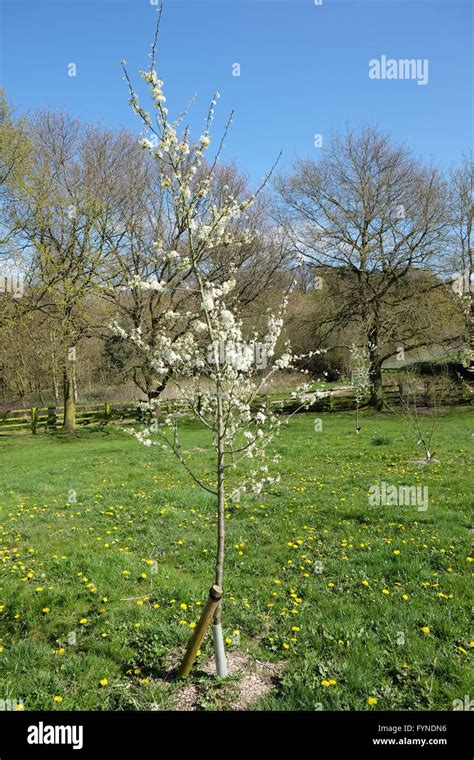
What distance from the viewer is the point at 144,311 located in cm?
2752

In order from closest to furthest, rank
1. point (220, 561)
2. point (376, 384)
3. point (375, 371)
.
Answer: point (220, 561) < point (375, 371) < point (376, 384)

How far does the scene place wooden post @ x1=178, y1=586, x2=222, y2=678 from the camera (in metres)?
3.72

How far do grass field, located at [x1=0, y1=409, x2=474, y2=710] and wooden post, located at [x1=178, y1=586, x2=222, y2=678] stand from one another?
0.68 ft

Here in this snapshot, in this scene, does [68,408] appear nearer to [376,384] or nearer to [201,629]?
[376,384]

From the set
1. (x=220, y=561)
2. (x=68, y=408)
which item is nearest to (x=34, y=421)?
(x=68, y=408)

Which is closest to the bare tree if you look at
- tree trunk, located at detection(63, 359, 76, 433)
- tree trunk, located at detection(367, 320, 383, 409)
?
tree trunk, located at detection(367, 320, 383, 409)

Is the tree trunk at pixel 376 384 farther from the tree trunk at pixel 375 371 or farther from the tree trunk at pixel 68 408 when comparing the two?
the tree trunk at pixel 68 408

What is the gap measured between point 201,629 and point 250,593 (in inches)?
76.1

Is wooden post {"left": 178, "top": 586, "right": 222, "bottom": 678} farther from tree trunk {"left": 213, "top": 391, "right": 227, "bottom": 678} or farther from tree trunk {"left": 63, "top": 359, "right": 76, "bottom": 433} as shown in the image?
tree trunk {"left": 63, "top": 359, "right": 76, "bottom": 433}

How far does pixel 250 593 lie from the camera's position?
560 centimetres

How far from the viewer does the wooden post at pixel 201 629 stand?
3.72m

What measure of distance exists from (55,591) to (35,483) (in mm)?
7350

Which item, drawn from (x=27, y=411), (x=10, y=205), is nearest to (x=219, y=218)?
(x=10, y=205)
